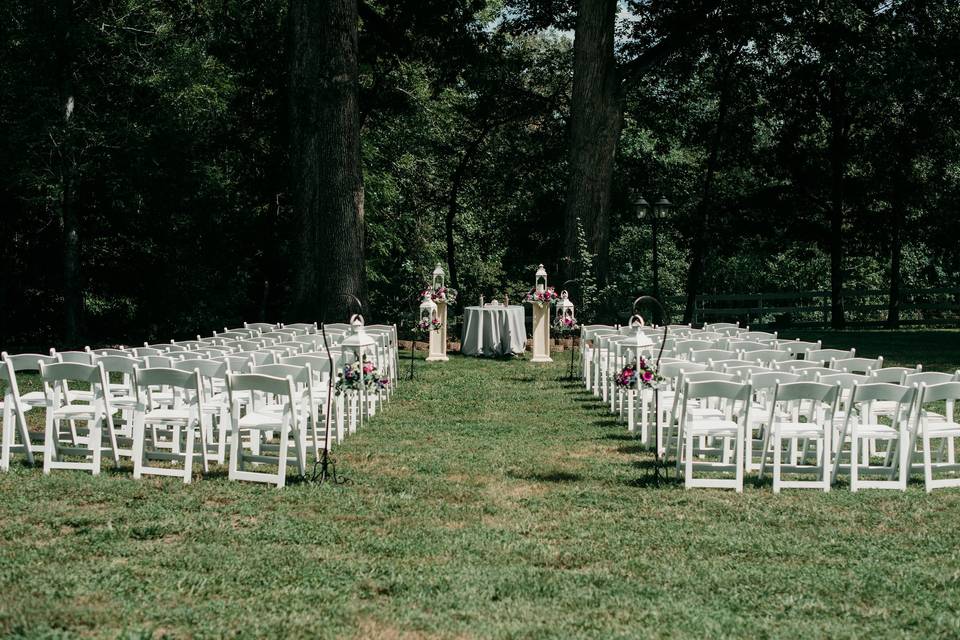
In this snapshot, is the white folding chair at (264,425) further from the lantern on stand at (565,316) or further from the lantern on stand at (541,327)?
the lantern on stand at (541,327)

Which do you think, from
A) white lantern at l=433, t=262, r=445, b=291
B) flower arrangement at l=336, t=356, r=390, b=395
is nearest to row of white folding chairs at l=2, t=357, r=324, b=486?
flower arrangement at l=336, t=356, r=390, b=395

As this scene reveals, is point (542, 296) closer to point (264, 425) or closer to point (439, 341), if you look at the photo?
A: point (439, 341)

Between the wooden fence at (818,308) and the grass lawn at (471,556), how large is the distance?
25.1m

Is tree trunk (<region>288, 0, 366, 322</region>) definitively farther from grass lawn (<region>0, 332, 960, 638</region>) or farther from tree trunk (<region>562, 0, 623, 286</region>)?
grass lawn (<region>0, 332, 960, 638</region>)

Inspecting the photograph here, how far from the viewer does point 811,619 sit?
5078 millimetres

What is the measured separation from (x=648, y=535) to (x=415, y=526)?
5.02 feet

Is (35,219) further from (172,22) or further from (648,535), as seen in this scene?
(648,535)

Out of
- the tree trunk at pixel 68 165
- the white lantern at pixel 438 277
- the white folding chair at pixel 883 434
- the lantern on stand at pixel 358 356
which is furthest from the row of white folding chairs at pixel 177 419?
the tree trunk at pixel 68 165

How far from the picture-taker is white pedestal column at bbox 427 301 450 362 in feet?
66.3

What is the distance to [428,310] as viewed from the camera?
19625 mm

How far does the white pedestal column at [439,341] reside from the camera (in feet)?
66.3

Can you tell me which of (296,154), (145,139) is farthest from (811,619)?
(145,139)

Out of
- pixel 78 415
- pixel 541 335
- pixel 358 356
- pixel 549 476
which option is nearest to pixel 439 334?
pixel 541 335

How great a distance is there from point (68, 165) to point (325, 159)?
21.0ft
